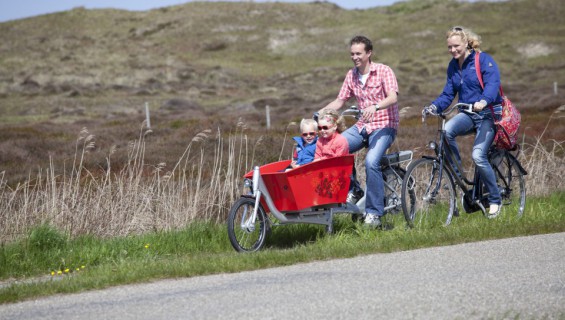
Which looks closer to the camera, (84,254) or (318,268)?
(318,268)

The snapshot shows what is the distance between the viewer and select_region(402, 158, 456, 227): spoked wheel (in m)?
9.79

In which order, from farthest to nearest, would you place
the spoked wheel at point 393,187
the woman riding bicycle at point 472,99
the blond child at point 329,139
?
the spoked wheel at point 393,187 → the woman riding bicycle at point 472,99 → the blond child at point 329,139

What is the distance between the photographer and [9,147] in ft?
89.9

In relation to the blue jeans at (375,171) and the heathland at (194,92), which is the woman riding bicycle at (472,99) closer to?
the blue jeans at (375,171)

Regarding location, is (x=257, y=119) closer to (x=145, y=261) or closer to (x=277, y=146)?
(x=277, y=146)

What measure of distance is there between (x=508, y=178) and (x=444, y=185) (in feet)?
3.20

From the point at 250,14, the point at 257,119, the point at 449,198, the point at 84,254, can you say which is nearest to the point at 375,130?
the point at 449,198

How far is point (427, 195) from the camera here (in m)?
9.84

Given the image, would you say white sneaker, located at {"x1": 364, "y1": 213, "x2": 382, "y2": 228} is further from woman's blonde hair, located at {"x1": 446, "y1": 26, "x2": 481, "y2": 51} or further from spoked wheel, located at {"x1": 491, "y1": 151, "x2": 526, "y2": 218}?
woman's blonde hair, located at {"x1": 446, "y1": 26, "x2": 481, "y2": 51}

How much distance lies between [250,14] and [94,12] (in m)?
22.7

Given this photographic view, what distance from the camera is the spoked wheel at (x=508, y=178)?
10500 mm

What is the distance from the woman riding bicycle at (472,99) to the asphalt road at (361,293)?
2.11 m

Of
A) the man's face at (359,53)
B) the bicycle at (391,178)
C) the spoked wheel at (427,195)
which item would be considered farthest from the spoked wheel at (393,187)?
the man's face at (359,53)

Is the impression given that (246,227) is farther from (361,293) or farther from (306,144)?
(361,293)
